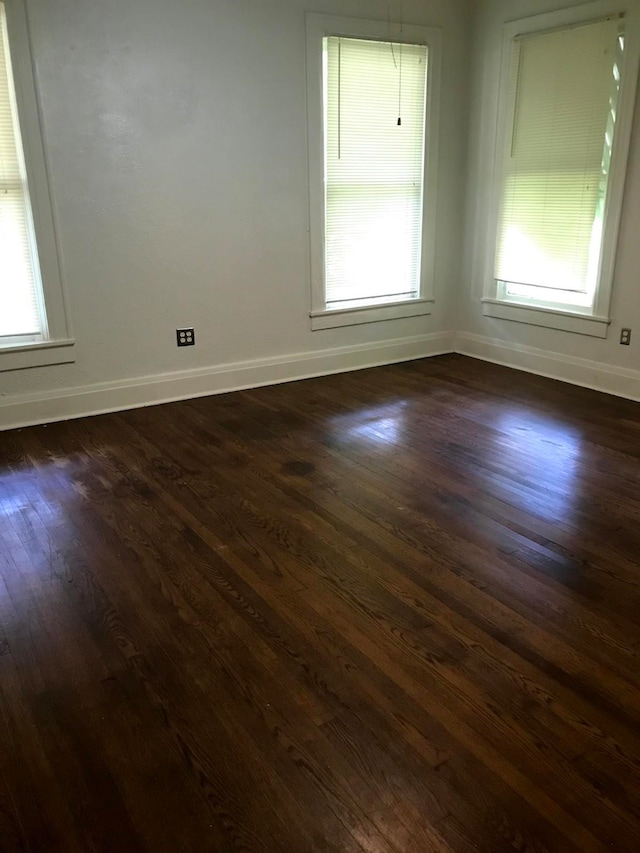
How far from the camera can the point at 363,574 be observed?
2.42 metres

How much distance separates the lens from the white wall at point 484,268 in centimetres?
420

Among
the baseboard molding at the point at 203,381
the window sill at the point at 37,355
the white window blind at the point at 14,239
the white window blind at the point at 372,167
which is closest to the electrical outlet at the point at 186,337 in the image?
the baseboard molding at the point at 203,381

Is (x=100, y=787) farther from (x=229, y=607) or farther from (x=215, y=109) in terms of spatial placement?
(x=215, y=109)

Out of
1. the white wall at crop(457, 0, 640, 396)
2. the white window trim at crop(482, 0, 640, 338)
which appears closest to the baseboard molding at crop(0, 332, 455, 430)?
the white wall at crop(457, 0, 640, 396)

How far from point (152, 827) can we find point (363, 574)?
1.13m

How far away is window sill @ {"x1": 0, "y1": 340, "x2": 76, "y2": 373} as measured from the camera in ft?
12.4

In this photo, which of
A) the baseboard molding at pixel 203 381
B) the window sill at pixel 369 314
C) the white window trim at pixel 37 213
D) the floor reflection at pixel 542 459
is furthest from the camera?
the window sill at pixel 369 314

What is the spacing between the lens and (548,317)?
15.6 feet

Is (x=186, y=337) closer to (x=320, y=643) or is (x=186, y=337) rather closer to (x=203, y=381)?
(x=203, y=381)

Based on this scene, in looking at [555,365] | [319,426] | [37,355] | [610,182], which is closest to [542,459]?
[319,426]

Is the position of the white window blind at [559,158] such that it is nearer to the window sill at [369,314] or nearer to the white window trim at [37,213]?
the window sill at [369,314]

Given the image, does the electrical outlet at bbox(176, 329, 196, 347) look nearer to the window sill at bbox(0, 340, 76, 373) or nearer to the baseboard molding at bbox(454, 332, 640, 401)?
the window sill at bbox(0, 340, 76, 373)

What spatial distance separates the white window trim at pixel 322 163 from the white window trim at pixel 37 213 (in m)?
1.64

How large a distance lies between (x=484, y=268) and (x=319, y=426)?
2.17 meters
